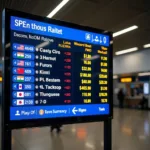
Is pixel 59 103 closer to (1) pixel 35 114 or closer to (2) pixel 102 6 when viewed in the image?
(1) pixel 35 114

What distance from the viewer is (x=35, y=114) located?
2.56 meters

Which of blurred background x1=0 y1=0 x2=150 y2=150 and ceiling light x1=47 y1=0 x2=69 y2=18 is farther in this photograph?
ceiling light x1=47 y1=0 x2=69 y2=18

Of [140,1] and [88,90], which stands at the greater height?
[140,1]

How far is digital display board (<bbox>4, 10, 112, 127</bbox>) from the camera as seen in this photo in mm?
2479

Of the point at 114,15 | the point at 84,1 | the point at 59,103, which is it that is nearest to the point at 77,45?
the point at 59,103

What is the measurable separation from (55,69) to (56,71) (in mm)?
28

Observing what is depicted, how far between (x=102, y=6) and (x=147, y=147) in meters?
4.64

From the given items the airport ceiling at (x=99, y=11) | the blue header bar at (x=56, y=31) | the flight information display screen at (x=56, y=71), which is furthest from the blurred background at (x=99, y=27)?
the blue header bar at (x=56, y=31)

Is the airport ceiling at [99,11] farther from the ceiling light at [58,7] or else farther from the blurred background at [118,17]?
the ceiling light at [58,7]

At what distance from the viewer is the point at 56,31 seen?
9.27 feet

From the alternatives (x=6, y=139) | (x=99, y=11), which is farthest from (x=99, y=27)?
(x=6, y=139)

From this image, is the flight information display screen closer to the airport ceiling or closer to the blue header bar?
the blue header bar

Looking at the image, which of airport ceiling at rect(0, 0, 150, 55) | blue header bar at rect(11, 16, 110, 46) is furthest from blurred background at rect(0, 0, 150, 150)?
blue header bar at rect(11, 16, 110, 46)

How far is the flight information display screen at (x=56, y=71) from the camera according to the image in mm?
2498
